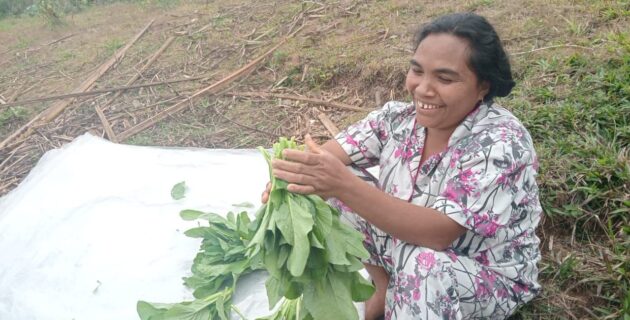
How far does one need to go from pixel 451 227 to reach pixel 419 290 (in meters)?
0.20

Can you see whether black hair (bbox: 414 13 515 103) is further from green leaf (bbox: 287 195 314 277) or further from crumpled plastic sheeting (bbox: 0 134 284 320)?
crumpled plastic sheeting (bbox: 0 134 284 320)

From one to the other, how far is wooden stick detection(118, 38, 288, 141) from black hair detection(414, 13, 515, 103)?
2.53 m

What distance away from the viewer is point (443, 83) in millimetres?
1676

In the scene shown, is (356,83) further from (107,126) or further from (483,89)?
(483,89)

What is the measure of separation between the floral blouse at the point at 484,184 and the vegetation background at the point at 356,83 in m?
0.48

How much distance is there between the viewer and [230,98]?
410cm

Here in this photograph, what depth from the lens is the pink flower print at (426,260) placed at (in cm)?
156

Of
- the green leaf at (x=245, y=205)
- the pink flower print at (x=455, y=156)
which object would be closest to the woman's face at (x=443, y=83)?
the pink flower print at (x=455, y=156)

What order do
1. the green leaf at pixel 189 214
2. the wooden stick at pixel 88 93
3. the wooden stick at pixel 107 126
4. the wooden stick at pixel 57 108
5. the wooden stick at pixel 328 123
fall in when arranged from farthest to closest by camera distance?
the wooden stick at pixel 88 93
the wooden stick at pixel 57 108
the wooden stick at pixel 107 126
the wooden stick at pixel 328 123
the green leaf at pixel 189 214

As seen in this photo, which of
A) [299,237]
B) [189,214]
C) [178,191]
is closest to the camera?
[299,237]

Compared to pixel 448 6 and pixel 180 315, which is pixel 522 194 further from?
pixel 448 6

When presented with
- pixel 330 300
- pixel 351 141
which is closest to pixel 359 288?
pixel 330 300

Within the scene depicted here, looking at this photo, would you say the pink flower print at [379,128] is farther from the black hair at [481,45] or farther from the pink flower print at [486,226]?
the pink flower print at [486,226]

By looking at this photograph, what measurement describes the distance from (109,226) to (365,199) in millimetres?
1493
